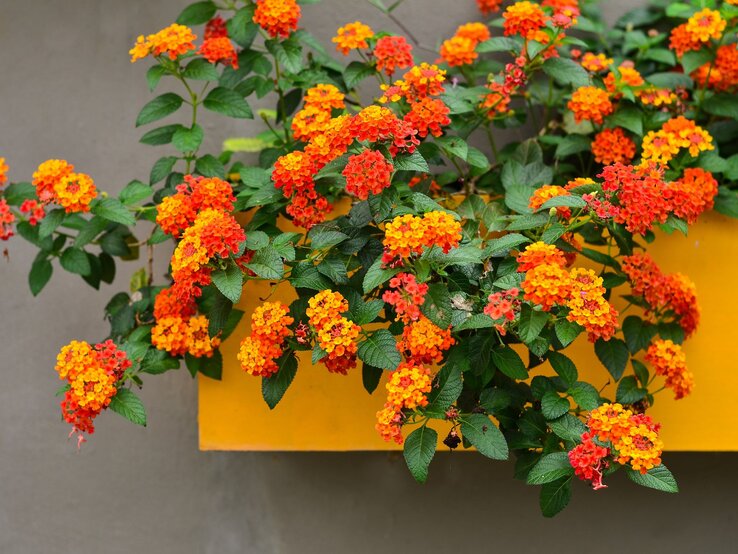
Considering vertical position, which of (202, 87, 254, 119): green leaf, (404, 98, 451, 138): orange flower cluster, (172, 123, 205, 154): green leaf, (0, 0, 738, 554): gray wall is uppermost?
(404, 98, 451, 138): orange flower cluster

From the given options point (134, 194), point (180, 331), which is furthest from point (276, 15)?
point (180, 331)

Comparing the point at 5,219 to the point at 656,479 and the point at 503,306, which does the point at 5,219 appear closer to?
the point at 503,306

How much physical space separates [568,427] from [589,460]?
178 mm

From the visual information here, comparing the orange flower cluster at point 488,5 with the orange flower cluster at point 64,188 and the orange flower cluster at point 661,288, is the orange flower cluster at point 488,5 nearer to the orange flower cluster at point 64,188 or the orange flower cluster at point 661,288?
the orange flower cluster at point 661,288

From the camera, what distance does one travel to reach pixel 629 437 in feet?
6.04

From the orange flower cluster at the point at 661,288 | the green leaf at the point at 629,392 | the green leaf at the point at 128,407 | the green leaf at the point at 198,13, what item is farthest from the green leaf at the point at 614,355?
the green leaf at the point at 198,13

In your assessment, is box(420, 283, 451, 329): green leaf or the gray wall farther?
the gray wall

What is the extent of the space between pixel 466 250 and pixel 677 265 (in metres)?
0.73

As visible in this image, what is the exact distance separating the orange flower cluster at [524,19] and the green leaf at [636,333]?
731mm

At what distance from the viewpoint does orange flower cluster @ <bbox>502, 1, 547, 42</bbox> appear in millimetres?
2297

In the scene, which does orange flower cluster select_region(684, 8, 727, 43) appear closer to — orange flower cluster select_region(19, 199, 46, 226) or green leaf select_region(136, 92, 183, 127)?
green leaf select_region(136, 92, 183, 127)

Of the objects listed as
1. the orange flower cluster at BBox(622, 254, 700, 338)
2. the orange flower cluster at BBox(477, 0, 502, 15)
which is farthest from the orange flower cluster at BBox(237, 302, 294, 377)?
the orange flower cluster at BBox(477, 0, 502, 15)

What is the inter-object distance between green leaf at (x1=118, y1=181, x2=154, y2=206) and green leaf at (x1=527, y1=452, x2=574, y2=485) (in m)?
1.15

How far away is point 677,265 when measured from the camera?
241 centimetres
